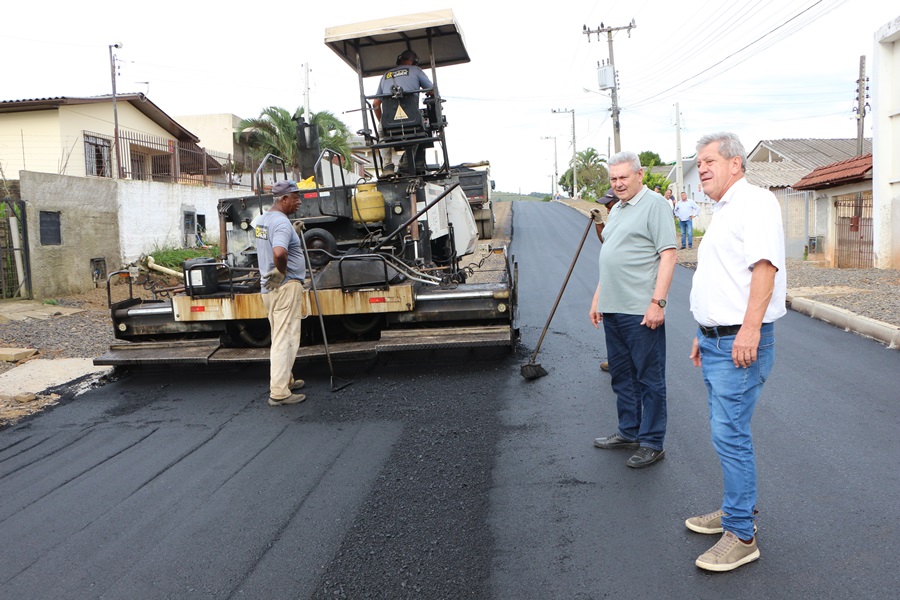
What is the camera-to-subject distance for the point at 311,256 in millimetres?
7773

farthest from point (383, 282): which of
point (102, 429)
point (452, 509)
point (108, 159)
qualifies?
point (108, 159)

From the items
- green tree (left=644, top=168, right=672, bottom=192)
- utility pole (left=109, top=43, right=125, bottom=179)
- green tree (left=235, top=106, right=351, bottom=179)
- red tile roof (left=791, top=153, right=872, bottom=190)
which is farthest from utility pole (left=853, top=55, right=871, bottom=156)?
utility pole (left=109, top=43, right=125, bottom=179)

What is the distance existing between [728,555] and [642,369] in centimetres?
146

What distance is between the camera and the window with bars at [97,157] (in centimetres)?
2287

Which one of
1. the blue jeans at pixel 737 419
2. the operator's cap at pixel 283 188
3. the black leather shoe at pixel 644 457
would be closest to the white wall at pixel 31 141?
the operator's cap at pixel 283 188

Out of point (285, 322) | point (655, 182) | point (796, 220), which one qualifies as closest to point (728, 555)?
point (285, 322)

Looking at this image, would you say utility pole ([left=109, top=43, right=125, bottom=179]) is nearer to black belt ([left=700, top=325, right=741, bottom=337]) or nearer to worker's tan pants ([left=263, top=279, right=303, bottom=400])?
worker's tan pants ([left=263, top=279, right=303, bottom=400])

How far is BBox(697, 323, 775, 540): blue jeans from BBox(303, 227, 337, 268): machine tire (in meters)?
5.15

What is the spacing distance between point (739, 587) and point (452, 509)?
1460 millimetres

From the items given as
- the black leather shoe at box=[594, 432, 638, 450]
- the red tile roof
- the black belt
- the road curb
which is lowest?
the black leather shoe at box=[594, 432, 638, 450]

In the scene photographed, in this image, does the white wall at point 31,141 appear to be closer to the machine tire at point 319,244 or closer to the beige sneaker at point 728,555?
the machine tire at point 319,244

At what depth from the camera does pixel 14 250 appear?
1366 centimetres

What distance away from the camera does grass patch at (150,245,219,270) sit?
18109 mm

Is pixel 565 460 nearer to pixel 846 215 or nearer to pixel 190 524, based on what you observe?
pixel 190 524
